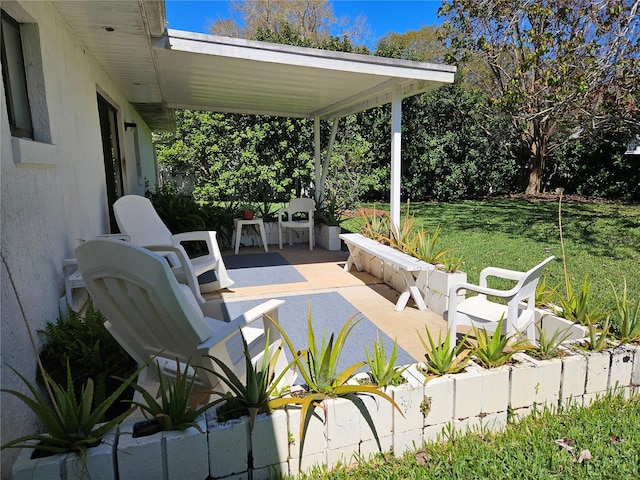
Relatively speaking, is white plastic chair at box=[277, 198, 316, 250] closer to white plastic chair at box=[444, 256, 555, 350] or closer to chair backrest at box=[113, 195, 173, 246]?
chair backrest at box=[113, 195, 173, 246]

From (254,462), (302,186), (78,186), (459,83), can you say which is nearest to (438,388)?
(254,462)

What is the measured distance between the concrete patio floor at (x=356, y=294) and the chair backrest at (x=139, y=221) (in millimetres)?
933

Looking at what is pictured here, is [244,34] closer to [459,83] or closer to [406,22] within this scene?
[406,22]

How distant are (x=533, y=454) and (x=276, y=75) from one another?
459 centimetres

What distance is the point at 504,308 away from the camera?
3.10 metres

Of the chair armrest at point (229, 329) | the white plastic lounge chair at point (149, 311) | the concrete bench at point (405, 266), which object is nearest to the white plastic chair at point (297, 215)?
the concrete bench at point (405, 266)

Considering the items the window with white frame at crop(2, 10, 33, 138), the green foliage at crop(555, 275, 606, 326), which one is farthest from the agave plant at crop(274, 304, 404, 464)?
the window with white frame at crop(2, 10, 33, 138)

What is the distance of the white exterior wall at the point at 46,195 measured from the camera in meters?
1.79

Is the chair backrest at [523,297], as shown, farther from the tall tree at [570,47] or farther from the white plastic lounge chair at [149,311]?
the tall tree at [570,47]

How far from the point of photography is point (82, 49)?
12.4ft

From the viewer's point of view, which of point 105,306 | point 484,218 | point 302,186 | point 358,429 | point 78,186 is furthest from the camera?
point 302,186

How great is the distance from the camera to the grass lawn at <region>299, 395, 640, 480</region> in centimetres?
178

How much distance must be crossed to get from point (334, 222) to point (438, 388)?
18.6 feet

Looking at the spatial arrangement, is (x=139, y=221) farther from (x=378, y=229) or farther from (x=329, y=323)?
(x=378, y=229)
